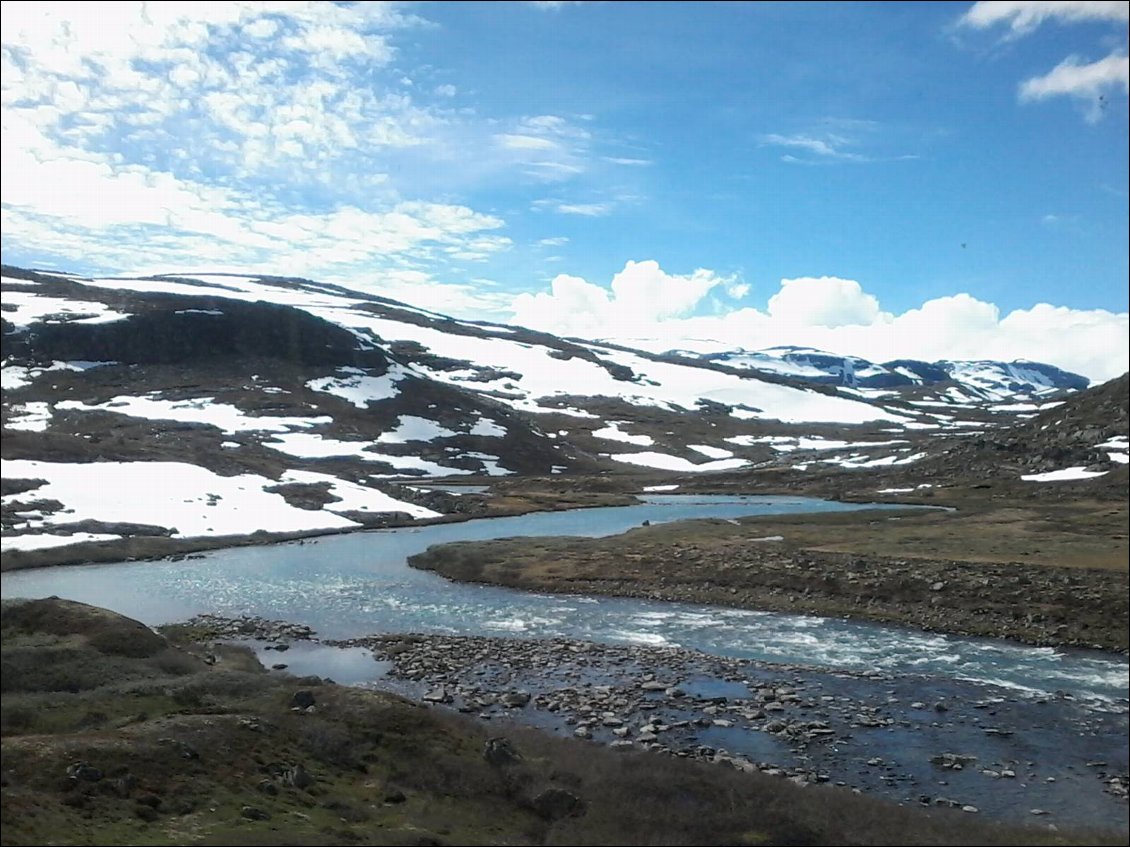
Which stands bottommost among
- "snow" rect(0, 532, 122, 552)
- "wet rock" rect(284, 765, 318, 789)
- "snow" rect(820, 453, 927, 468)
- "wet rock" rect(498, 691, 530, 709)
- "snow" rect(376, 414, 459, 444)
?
"wet rock" rect(498, 691, 530, 709)

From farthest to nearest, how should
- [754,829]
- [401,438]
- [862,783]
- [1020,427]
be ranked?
[401,438]
[1020,427]
[862,783]
[754,829]

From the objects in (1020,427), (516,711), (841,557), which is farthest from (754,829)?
(1020,427)

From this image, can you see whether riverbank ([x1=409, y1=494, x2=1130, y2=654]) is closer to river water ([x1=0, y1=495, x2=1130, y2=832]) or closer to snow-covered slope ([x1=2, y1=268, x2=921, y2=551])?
river water ([x1=0, y1=495, x2=1130, y2=832])

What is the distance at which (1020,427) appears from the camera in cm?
14225

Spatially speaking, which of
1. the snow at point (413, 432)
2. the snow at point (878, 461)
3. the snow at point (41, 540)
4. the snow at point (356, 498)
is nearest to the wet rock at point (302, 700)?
the snow at point (41, 540)

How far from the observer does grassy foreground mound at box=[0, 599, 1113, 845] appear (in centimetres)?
1938

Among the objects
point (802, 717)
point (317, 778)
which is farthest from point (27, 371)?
point (802, 717)

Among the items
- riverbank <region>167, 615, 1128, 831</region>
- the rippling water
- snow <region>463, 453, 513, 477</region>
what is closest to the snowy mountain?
snow <region>463, 453, 513, 477</region>

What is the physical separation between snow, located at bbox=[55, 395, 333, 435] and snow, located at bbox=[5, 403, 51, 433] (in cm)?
396

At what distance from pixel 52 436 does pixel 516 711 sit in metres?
83.4

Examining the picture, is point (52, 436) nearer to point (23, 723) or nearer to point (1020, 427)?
point (23, 723)

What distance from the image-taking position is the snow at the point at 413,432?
565 feet

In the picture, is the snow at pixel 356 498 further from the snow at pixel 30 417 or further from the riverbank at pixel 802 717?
the riverbank at pixel 802 717

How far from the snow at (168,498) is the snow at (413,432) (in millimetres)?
68563
